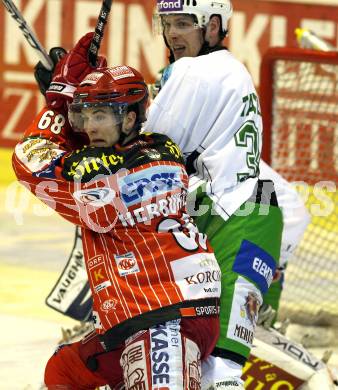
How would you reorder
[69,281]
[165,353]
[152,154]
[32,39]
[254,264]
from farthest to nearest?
1. [69,281]
2. [32,39]
3. [254,264]
4. [152,154]
5. [165,353]

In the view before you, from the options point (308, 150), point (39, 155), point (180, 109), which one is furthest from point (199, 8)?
point (308, 150)

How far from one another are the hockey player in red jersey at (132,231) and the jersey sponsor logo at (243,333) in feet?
0.50

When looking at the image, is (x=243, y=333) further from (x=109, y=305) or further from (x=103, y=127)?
(x=103, y=127)

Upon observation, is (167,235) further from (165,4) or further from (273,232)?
(165,4)

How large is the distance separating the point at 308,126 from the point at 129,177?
8.91 ft

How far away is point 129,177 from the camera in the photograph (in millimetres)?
3027

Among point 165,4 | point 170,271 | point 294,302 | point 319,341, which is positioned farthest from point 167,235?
point 294,302

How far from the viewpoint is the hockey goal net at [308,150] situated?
5312 millimetres

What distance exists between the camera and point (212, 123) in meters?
3.34

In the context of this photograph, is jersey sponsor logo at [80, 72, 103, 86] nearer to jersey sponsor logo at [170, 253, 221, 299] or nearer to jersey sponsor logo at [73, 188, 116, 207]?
jersey sponsor logo at [73, 188, 116, 207]

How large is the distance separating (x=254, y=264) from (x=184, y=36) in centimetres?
70

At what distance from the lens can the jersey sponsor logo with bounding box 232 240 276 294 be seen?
3.33 m

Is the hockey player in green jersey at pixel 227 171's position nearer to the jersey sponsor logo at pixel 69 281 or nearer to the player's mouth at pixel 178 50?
the player's mouth at pixel 178 50

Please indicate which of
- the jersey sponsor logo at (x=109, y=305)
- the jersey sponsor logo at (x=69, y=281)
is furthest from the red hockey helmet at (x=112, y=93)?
the jersey sponsor logo at (x=69, y=281)
